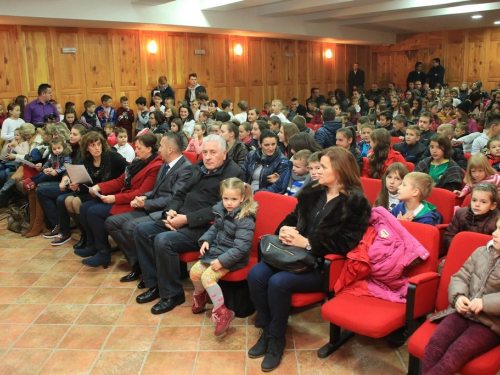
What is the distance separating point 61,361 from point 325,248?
178cm

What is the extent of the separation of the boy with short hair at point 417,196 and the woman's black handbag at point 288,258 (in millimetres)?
824

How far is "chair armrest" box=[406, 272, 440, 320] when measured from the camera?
2.58 m

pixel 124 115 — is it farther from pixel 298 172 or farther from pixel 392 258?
pixel 392 258

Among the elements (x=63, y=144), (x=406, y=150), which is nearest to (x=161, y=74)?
(x=63, y=144)

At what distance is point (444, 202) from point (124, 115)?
7.58 metres

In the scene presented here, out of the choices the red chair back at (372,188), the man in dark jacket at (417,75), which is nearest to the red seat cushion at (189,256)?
the red chair back at (372,188)

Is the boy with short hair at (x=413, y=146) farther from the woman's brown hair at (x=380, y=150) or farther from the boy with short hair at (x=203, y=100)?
the boy with short hair at (x=203, y=100)

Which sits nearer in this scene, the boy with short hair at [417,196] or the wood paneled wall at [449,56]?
the boy with short hair at [417,196]

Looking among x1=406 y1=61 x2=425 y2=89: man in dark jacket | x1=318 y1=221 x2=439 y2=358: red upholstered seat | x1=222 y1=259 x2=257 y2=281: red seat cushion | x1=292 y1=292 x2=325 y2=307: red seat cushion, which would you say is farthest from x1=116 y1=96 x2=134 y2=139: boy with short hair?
x1=406 y1=61 x2=425 y2=89: man in dark jacket

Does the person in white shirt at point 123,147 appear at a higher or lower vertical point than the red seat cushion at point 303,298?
higher

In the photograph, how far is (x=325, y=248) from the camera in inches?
116

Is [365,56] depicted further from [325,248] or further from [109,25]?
[325,248]

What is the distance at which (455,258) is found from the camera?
268 centimetres

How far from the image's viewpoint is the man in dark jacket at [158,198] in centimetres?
423
